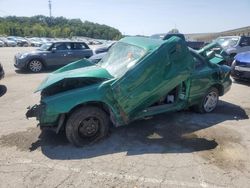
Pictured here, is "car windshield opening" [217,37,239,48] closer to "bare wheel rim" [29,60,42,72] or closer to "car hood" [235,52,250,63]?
"car hood" [235,52,250,63]

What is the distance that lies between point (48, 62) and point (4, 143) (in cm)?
889

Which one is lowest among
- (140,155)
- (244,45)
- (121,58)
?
(140,155)

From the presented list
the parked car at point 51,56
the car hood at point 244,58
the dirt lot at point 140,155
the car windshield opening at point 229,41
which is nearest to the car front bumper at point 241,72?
the car hood at point 244,58

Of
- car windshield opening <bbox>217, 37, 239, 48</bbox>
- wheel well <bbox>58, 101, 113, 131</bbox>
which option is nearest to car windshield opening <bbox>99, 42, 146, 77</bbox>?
wheel well <bbox>58, 101, 113, 131</bbox>

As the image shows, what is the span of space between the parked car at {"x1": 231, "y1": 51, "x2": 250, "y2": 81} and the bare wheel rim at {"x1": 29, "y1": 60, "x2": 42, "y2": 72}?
28.3 feet

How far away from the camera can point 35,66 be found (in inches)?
513

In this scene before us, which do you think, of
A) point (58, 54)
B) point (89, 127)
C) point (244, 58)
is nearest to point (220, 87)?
point (89, 127)

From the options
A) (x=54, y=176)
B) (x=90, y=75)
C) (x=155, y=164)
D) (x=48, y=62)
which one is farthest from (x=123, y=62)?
(x=48, y=62)

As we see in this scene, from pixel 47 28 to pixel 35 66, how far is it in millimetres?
93006

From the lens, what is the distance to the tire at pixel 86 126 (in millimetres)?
4598

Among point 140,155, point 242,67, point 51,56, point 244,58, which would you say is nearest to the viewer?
point 140,155

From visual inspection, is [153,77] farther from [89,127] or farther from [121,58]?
[89,127]

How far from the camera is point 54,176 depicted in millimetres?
3830

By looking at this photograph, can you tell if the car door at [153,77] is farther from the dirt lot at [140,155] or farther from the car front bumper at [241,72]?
the car front bumper at [241,72]
